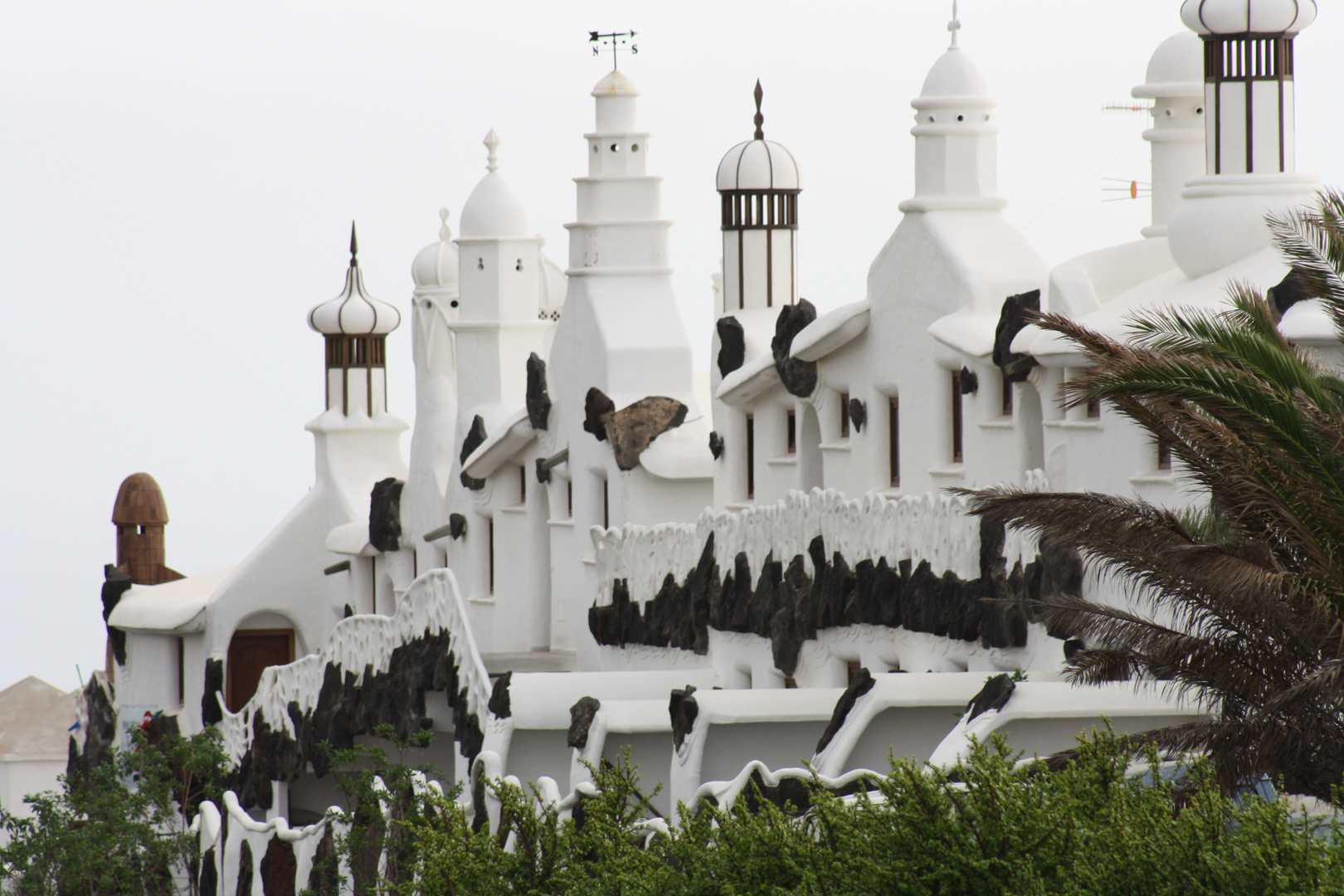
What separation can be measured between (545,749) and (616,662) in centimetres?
471

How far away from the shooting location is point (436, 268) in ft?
139

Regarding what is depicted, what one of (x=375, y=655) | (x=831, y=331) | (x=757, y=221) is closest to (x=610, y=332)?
(x=757, y=221)

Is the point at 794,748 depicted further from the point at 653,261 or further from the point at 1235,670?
the point at 653,261

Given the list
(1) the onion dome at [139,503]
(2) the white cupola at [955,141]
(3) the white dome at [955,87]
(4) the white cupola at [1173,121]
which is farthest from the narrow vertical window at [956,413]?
(1) the onion dome at [139,503]

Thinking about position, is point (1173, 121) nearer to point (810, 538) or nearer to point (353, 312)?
point (810, 538)

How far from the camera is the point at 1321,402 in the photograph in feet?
47.2

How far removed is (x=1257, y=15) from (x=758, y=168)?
451 inches

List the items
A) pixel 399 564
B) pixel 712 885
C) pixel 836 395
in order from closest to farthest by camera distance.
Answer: pixel 712 885, pixel 836 395, pixel 399 564

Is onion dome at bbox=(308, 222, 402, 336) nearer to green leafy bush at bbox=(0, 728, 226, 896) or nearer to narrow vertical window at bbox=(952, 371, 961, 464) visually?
green leafy bush at bbox=(0, 728, 226, 896)

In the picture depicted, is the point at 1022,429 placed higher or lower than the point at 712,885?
higher

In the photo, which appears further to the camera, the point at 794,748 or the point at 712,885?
the point at 794,748

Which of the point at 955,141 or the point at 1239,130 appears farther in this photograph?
the point at 955,141

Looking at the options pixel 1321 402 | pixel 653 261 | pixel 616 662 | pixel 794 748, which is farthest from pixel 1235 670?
pixel 653 261

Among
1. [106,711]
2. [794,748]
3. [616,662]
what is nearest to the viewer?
[794,748]
